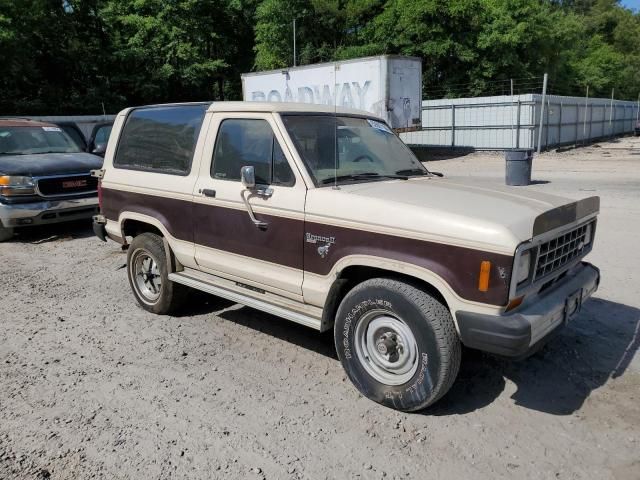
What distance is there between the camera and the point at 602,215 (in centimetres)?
957

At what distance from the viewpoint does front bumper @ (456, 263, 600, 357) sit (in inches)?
123

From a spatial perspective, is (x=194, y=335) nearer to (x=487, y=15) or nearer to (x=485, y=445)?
(x=485, y=445)

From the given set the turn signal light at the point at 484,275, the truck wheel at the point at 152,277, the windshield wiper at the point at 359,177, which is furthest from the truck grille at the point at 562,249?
the truck wheel at the point at 152,277

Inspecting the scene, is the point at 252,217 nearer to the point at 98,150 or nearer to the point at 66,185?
the point at 66,185

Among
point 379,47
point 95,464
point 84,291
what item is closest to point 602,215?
point 84,291

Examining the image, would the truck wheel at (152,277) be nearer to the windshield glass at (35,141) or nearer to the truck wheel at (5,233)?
the truck wheel at (5,233)

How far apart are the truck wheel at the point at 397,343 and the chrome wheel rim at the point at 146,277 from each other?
92.9 inches

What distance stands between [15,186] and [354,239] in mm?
6778

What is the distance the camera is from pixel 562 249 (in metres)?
3.77

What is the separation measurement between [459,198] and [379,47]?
98.0 feet

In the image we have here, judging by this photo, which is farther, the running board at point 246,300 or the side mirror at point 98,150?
the side mirror at point 98,150

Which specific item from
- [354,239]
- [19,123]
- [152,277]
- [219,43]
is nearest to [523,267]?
[354,239]

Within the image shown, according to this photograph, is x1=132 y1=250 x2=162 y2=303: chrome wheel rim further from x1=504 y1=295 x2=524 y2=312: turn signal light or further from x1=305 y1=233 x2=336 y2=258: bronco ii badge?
x1=504 y1=295 x2=524 y2=312: turn signal light

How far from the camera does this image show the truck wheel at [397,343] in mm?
3367
